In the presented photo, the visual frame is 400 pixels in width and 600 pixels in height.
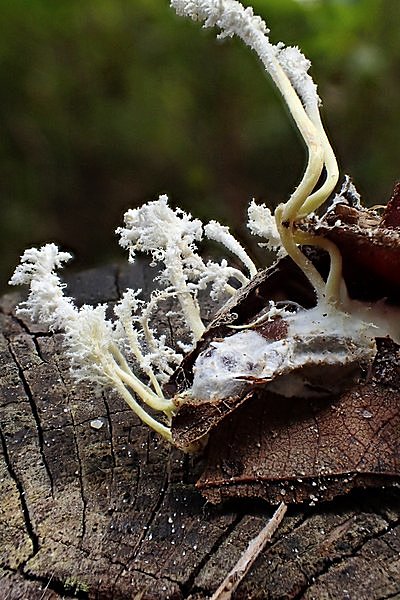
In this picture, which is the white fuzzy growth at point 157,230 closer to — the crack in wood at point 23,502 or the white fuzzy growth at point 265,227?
the white fuzzy growth at point 265,227

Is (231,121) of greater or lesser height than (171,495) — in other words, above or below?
above

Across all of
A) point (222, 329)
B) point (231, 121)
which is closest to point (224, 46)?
point (231, 121)

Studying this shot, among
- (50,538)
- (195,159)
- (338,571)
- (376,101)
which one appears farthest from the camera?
(195,159)

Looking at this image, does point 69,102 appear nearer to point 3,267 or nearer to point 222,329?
point 3,267

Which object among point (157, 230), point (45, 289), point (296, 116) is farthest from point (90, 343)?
point (296, 116)

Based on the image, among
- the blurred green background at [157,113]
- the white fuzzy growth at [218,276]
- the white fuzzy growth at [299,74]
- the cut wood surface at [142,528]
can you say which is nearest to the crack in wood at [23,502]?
the cut wood surface at [142,528]

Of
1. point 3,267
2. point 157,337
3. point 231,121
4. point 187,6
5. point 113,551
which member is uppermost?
point 231,121
